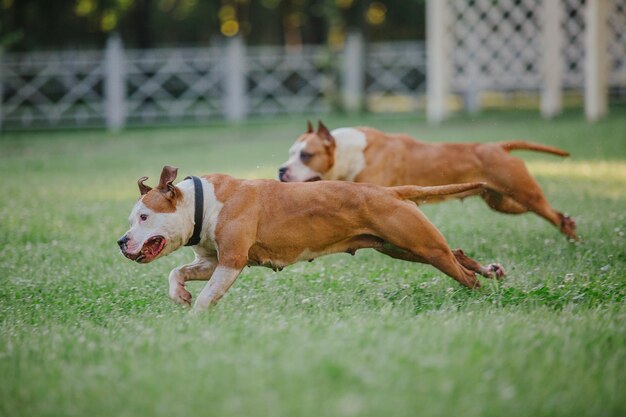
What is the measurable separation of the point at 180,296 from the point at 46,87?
24.3 metres

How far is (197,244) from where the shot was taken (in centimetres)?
578

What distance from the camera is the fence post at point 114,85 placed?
1054 inches

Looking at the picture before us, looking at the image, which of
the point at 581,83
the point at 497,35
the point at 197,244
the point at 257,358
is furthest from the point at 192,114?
the point at 257,358

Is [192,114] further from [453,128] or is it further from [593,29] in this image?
[593,29]

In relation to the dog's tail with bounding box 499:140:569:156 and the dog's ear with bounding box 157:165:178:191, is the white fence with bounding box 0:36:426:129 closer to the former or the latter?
the dog's tail with bounding box 499:140:569:156

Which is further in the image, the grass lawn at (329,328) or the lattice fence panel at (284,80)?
the lattice fence panel at (284,80)

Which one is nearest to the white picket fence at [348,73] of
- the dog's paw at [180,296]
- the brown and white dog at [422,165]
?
the brown and white dog at [422,165]

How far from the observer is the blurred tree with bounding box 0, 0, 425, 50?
33531 mm

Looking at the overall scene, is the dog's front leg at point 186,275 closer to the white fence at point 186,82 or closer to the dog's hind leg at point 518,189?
the dog's hind leg at point 518,189

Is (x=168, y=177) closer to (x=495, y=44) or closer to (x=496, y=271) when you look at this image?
(x=496, y=271)

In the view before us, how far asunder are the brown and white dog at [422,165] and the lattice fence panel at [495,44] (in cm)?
1475

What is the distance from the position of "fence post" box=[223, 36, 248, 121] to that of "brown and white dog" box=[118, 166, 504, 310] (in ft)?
73.0

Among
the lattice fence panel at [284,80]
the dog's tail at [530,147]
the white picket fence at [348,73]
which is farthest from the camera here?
the lattice fence panel at [284,80]

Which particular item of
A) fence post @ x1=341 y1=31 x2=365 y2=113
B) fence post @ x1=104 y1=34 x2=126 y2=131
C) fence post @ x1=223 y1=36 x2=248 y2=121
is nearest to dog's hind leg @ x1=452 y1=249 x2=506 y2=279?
fence post @ x1=104 y1=34 x2=126 y2=131
